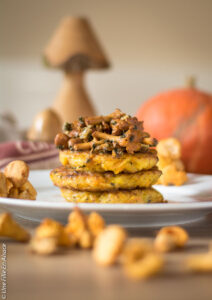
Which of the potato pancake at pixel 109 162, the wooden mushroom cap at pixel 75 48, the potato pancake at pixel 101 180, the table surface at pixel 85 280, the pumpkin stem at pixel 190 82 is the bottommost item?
the table surface at pixel 85 280

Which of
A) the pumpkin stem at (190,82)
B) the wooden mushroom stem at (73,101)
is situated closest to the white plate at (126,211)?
the pumpkin stem at (190,82)

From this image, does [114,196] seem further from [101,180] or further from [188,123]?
[188,123]

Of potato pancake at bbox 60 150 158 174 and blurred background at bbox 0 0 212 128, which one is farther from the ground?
blurred background at bbox 0 0 212 128

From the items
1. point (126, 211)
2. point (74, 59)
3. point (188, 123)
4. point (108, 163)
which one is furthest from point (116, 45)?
point (126, 211)

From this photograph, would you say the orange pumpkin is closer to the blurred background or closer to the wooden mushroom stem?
the wooden mushroom stem

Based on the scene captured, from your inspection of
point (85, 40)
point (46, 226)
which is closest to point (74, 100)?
point (85, 40)

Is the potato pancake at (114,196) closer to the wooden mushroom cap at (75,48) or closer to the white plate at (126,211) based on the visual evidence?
the white plate at (126,211)

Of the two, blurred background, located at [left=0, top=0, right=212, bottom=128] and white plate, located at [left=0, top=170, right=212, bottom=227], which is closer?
white plate, located at [left=0, top=170, right=212, bottom=227]

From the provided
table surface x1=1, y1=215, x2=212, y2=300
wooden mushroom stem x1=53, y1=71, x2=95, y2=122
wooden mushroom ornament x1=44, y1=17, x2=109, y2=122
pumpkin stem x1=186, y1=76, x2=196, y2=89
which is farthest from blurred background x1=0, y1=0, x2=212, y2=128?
table surface x1=1, y1=215, x2=212, y2=300
